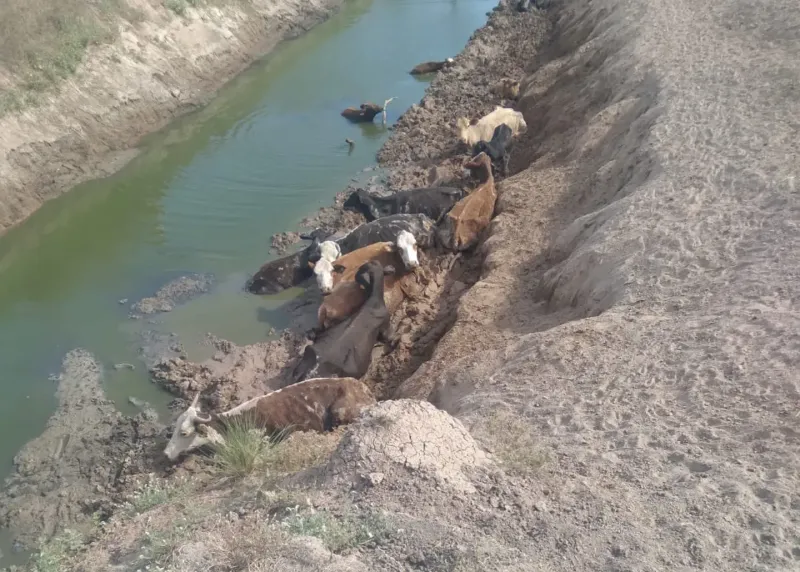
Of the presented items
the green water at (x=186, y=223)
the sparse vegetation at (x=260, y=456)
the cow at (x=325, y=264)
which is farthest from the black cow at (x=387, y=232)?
the sparse vegetation at (x=260, y=456)

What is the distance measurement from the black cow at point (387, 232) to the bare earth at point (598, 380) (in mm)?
477

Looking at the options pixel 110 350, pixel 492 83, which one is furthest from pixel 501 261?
pixel 492 83

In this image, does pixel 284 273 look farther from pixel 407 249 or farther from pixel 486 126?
pixel 486 126

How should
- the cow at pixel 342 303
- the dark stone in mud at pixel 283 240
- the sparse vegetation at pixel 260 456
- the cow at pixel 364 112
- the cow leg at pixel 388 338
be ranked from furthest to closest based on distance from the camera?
the cow at pixel 364 112, the dark stone in mud at pixel 283 240, the cow at pixel 342 303, the cow leg at pixel 388 338, the sparse vegetation at pixel 260 456

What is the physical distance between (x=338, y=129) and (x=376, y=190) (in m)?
3.69

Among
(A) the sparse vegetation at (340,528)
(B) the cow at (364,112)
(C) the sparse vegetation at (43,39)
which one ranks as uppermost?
(C) the sparse vegetation at (43,39)

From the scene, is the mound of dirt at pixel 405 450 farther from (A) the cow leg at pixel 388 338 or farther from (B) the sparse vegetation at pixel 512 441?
(A) the cow leg at pixel 388 338

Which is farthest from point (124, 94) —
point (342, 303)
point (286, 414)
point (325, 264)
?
point (286, 414)

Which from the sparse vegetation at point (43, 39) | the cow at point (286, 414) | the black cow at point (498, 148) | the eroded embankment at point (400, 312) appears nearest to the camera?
the cow at point (286, 414)

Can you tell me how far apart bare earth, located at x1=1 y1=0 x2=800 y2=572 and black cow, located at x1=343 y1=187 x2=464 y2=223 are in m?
0.94

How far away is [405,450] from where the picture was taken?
4.69 meters

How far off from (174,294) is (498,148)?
671 centimetres

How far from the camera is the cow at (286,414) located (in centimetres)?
702

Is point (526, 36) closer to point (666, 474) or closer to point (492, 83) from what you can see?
point (492, 83)
